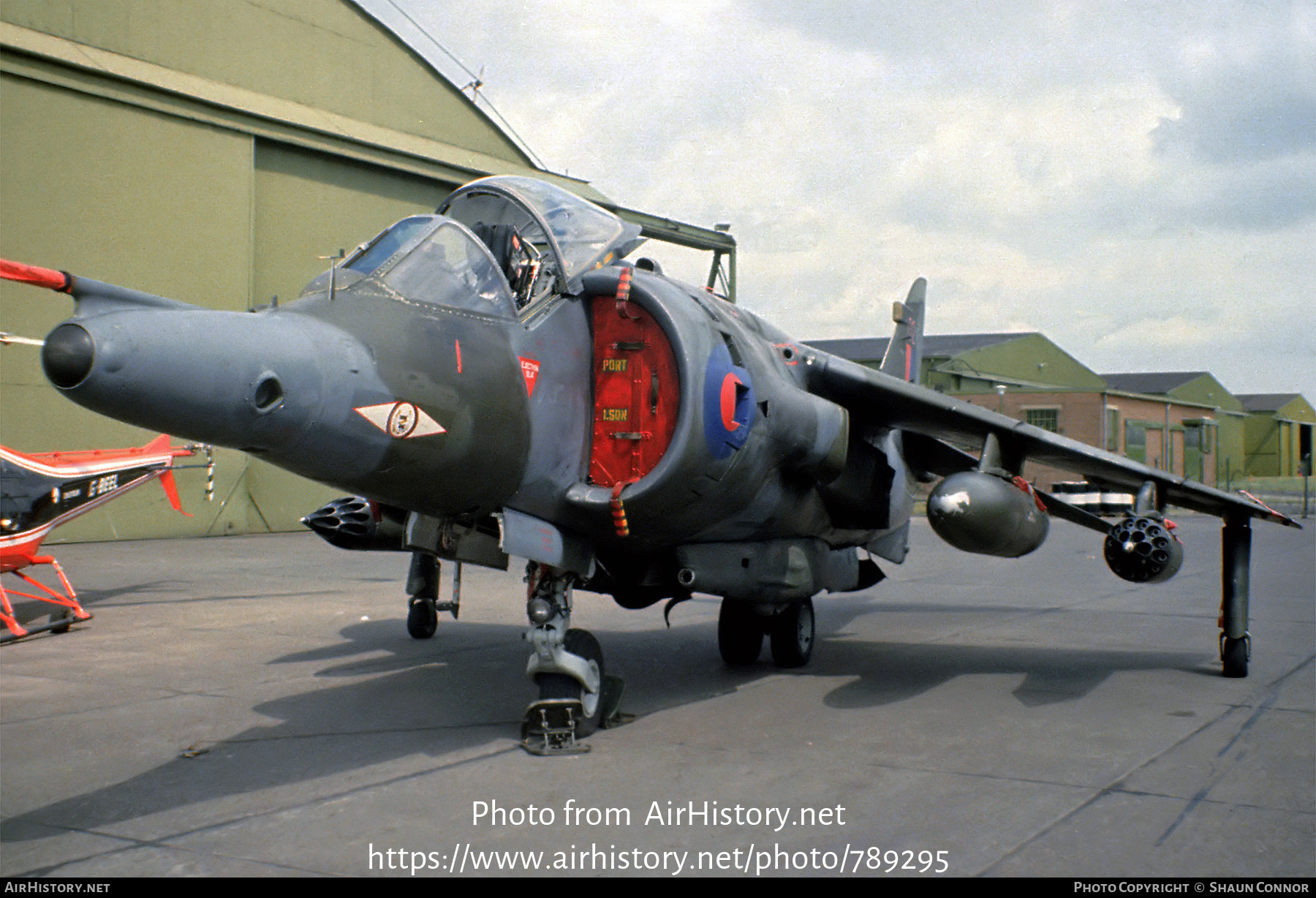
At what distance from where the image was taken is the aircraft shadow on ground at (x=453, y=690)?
5406mm

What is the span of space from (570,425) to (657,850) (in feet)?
8.86

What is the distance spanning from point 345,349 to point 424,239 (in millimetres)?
1057

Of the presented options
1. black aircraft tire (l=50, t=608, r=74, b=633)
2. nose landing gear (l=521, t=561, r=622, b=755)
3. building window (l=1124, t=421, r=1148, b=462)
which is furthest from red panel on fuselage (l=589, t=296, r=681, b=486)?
building window (l=1124, t=421, r=1148, b=462)

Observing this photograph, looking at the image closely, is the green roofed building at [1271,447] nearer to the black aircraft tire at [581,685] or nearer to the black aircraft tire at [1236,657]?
the black aircraft tire at [1236,657]

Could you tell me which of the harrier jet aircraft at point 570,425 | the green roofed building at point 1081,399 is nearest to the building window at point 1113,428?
the green roofed building at point 1081,399

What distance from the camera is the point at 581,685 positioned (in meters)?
6.34

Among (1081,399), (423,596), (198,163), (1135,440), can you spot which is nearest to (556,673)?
(423,596)

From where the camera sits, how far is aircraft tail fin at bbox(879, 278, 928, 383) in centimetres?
1283

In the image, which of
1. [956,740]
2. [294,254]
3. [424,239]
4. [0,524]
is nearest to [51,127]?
[294,254]

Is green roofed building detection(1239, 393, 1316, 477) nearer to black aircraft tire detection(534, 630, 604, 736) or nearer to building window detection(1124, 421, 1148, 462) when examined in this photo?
building window detection(1124, 421, 1148, 462)

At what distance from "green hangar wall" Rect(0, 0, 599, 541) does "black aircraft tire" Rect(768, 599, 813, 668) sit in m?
16.4

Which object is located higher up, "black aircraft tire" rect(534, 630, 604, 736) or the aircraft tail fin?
the aircraft tail fin

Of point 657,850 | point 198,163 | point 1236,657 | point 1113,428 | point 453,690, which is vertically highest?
point 198,163

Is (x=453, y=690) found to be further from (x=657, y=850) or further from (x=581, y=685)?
(x=657, y=850)
